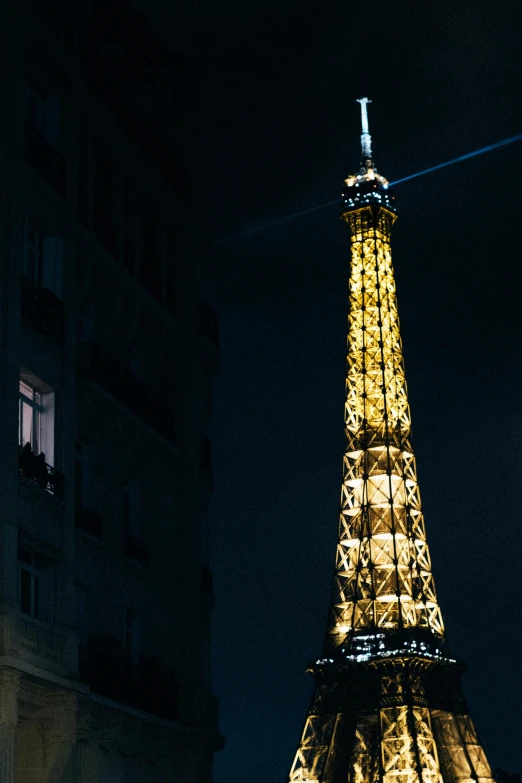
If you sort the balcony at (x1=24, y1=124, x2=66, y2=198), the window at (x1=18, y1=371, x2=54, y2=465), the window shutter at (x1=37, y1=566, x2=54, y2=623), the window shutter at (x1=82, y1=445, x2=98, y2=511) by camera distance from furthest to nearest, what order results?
the window shutter at (x1=82, y1=445, x2=98, y2=511)
the balcony at (x1=24, y1=124, x2=66, y2=198)
the window at (x1=18, y1=371, x2=54, y2=465)
the window shutter at (x1=37, y1=566, x2=54, y2=623)

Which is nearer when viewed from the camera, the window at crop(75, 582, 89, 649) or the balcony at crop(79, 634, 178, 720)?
the balcony at crop(79, 634, 178, 720)

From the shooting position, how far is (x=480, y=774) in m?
96.9

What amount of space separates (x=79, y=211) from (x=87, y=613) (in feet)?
27.6

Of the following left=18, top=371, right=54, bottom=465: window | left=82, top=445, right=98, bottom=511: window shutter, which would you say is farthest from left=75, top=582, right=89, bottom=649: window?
left=18, top=371, right=54, bottom=465: window

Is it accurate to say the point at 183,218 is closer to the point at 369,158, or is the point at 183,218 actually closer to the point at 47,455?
the point at 47,455

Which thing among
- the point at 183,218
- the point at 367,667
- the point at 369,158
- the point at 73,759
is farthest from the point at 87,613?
the point at 369,158

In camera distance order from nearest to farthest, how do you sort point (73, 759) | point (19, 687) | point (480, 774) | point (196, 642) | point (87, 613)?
point (19, 687), point (73, 759), point (87, 613), point (196, 642), point (480, 774)

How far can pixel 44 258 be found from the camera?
30.7m

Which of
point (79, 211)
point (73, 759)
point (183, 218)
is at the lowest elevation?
point (73, 759)

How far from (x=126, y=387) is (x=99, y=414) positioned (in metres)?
1.37

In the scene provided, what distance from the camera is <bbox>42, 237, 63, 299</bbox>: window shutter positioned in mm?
30594

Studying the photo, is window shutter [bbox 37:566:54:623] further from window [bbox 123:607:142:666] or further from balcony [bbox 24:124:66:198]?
balcony [bbox 24:124:66:198]

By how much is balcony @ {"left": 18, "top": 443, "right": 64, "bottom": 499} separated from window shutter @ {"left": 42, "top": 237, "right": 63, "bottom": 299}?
3.78m

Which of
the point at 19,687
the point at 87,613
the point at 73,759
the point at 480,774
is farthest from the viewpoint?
the point at 480,774
